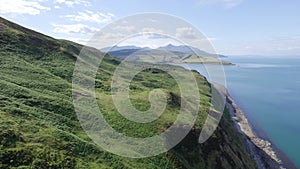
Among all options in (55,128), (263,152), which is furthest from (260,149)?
(55,128)

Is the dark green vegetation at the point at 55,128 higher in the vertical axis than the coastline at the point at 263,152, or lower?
higher

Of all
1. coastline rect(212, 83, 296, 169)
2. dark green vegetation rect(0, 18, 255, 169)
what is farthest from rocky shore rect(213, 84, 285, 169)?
dark green vegetation rect(0, 18, 255, 169)

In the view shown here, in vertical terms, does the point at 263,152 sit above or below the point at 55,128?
below

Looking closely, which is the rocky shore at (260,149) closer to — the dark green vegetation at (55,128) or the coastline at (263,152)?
the coastline at (263,152)

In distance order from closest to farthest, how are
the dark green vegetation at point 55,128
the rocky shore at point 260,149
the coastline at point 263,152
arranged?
the dark green vegetation at point 55,128
the rocky shore at point 260,149
the coastline at point 263,152

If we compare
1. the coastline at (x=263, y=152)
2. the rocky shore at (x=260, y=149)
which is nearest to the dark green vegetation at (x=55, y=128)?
the rocky shore at (x=260, y=149)

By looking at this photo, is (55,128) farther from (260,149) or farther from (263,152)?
(260,149)

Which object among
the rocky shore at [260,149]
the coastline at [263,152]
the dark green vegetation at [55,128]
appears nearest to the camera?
the dark green vegetation at [55,128]

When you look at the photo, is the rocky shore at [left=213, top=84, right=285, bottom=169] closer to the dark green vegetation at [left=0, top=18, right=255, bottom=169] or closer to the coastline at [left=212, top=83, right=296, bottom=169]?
the coastline at [left=212, top=83, right=296, bottom=169]
